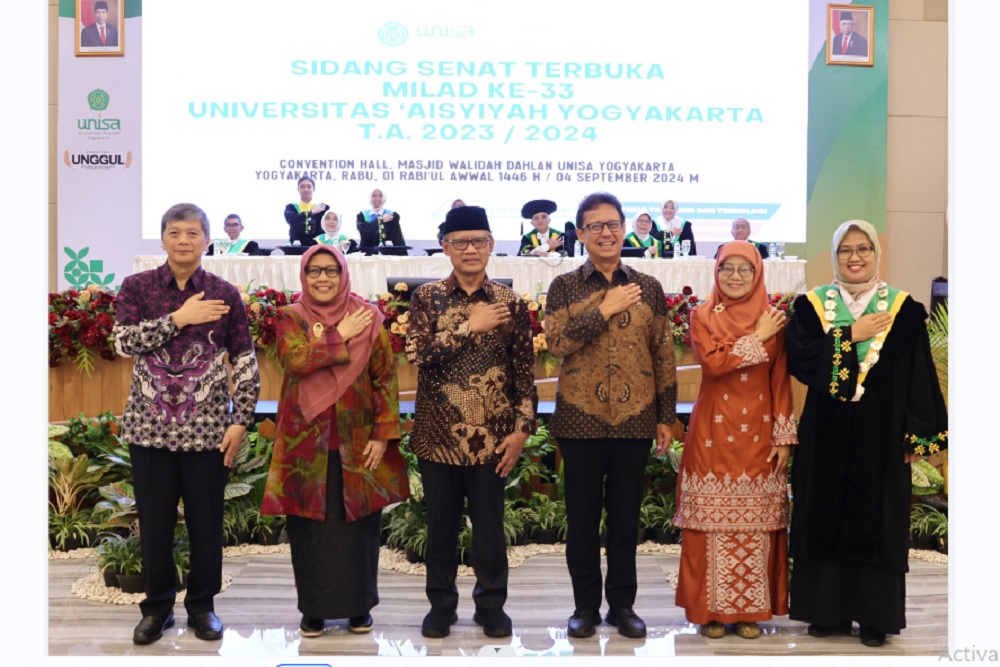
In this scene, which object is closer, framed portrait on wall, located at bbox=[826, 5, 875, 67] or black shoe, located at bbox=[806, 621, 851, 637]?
black shoe, located at bbox=[806, 621, 851, 637]

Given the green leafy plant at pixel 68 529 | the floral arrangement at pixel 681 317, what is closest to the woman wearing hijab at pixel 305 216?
the floral arrangement at pixel 681 317

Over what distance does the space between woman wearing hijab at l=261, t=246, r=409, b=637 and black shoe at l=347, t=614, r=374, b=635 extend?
0.01 m

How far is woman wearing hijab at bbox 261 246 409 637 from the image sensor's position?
2.82 m

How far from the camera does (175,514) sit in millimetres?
2904

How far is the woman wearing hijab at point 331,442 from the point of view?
2824 millimetres

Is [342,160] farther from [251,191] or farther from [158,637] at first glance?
[158,637]

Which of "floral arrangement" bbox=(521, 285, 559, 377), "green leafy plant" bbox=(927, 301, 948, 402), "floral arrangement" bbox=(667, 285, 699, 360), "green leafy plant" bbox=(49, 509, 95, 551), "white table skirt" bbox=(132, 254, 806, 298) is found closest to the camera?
"green leafy plant" bbox=(49, 509, 95, 551)

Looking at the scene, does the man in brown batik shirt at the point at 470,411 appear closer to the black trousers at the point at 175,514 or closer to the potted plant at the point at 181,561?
the black trousers at the point at 175,514

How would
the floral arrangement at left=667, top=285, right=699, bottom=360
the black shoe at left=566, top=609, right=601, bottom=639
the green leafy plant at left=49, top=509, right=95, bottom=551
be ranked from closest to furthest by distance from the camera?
1. the black shoe at left=566, top=609, right=601, bottom=639
2. the green leafy plant at left=49, top=509, right=95, bottom=551
3. the floral arrangement at left=667, top=285, right=699, bottom=360

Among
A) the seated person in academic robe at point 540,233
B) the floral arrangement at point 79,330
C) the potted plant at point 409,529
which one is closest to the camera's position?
the potted plant at point 409,529

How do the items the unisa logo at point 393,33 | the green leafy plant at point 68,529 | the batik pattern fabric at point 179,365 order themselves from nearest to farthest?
1. the batik pattern fabric at point 179,365
2. the green leafy plant at point 68,529
3. the unisa logo at point 393,33

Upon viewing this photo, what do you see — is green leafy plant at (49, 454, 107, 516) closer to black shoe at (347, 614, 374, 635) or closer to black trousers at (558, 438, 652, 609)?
black shoe at (347, 614, 374, 635)

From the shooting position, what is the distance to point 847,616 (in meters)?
2.88

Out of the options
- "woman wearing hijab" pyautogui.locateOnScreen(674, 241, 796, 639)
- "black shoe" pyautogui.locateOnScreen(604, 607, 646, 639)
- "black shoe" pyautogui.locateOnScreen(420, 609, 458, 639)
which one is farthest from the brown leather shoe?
"black shoe" pyautogui.locateOnScreen(420, 609, 458, 639)
